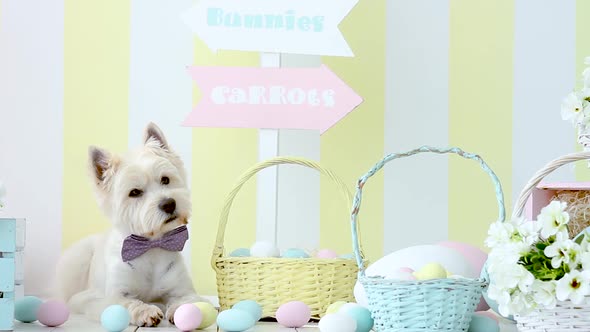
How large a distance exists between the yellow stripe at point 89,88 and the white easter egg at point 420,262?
1.23 meters

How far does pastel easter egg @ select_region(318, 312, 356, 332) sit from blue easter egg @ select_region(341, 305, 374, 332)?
0.06 m

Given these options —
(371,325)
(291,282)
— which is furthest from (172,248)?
(371,325)

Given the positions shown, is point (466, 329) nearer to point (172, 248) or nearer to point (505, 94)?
point (172, 248)

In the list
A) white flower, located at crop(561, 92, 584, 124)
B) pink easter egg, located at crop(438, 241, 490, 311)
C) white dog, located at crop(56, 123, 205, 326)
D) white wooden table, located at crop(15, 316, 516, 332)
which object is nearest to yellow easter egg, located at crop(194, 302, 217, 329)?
white wooden table, located at crop(15, 316, 516, 332)

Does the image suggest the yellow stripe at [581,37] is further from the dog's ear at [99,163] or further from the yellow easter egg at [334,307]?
the dog's ear at [99,163]

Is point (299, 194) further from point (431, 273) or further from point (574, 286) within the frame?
point (574, 286)

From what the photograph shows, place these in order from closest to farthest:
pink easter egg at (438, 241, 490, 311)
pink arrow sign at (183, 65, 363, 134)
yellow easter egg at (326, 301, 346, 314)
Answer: yellow easter egg at (326, 301, 346, 314)
pink easter egg at (438, 241, 490, 311)
pink arrow sign at (183, 65, 363, 134)

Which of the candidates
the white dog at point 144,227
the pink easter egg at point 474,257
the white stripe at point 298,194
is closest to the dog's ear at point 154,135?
the white dog at point 144,227

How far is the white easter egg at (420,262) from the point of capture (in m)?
2.51

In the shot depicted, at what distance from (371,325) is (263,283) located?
439mm

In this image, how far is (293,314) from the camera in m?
2.51

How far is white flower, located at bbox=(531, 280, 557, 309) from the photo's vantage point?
Result: 1896 millimetres

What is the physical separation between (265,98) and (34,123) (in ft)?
3.16

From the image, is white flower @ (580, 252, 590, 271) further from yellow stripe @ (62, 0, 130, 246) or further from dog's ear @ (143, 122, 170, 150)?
yellow stripe @ (62, 0, 130, 246)
